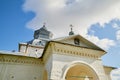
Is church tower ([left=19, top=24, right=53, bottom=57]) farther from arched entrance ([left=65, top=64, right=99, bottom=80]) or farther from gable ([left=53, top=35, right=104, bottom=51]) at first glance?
gable ([left=53, top=35, right=104, bottom=51])

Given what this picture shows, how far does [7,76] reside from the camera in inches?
444

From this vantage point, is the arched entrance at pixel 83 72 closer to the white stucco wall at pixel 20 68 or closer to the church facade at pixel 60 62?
the church facade at pixel 60 62

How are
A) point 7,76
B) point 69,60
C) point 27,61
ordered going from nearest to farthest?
point 69,60, point 7,76, point 27,61

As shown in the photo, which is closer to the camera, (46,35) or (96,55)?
(96,55)

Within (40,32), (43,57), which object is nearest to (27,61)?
(43,57)

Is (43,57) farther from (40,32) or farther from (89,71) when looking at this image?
(40,32)

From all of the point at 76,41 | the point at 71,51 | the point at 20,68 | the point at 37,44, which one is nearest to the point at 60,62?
the point at 71,51

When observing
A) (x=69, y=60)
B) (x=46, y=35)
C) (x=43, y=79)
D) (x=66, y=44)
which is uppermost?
(x=46, y=35)

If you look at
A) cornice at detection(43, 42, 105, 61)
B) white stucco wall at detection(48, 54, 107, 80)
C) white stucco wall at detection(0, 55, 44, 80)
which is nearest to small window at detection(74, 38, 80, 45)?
cornice at detection(43, 42, 105, 61)

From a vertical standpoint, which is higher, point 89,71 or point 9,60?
point 9,60

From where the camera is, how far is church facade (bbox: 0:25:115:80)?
10242 millimetres

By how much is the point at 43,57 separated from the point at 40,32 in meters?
10.2

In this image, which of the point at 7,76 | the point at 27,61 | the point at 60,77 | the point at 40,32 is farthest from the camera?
the point at 40,32

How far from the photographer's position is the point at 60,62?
10.2 metres
